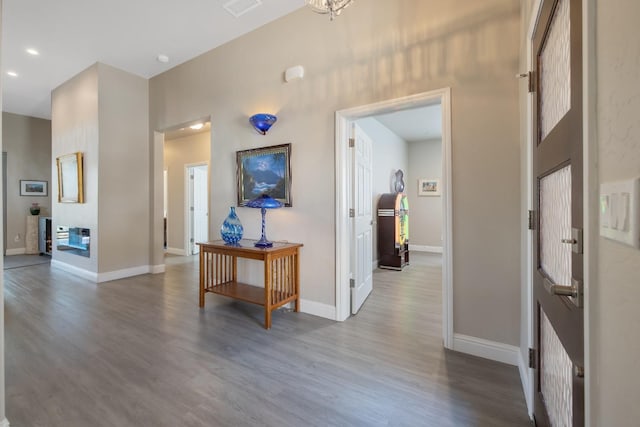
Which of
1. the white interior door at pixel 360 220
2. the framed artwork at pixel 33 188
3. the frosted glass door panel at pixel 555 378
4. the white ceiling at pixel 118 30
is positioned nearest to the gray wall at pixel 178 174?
the white ceiling at pixel 118 30

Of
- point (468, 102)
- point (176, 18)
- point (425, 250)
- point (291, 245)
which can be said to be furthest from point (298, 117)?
point (425, 250)

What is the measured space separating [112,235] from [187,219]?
6.87ft

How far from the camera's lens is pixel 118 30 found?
→ 336 centimetres

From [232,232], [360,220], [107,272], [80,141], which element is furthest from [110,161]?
[360,220]

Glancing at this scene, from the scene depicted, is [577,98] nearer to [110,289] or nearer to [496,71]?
[496,71]

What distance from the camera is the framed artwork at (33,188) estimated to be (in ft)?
20.8

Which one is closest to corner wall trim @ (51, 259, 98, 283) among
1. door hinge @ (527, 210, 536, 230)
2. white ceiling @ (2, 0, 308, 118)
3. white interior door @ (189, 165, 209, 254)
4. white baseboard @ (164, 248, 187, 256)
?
white baseboard @ (164, 248, 187, 256)

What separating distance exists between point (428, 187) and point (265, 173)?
5.08 m

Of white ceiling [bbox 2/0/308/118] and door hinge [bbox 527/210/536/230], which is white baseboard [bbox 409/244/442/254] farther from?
white ceiling [bbox 2/0/308/118]

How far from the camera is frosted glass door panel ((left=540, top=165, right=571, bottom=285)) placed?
0.99 metres

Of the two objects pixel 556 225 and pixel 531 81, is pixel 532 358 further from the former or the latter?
pixel 531 81

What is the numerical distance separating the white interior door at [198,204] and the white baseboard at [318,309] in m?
4.16

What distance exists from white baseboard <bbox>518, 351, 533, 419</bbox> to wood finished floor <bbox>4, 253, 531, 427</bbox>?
47mm

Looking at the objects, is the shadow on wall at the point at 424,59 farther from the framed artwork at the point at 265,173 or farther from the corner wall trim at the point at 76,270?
the corner wall trim at the point at 76,270
